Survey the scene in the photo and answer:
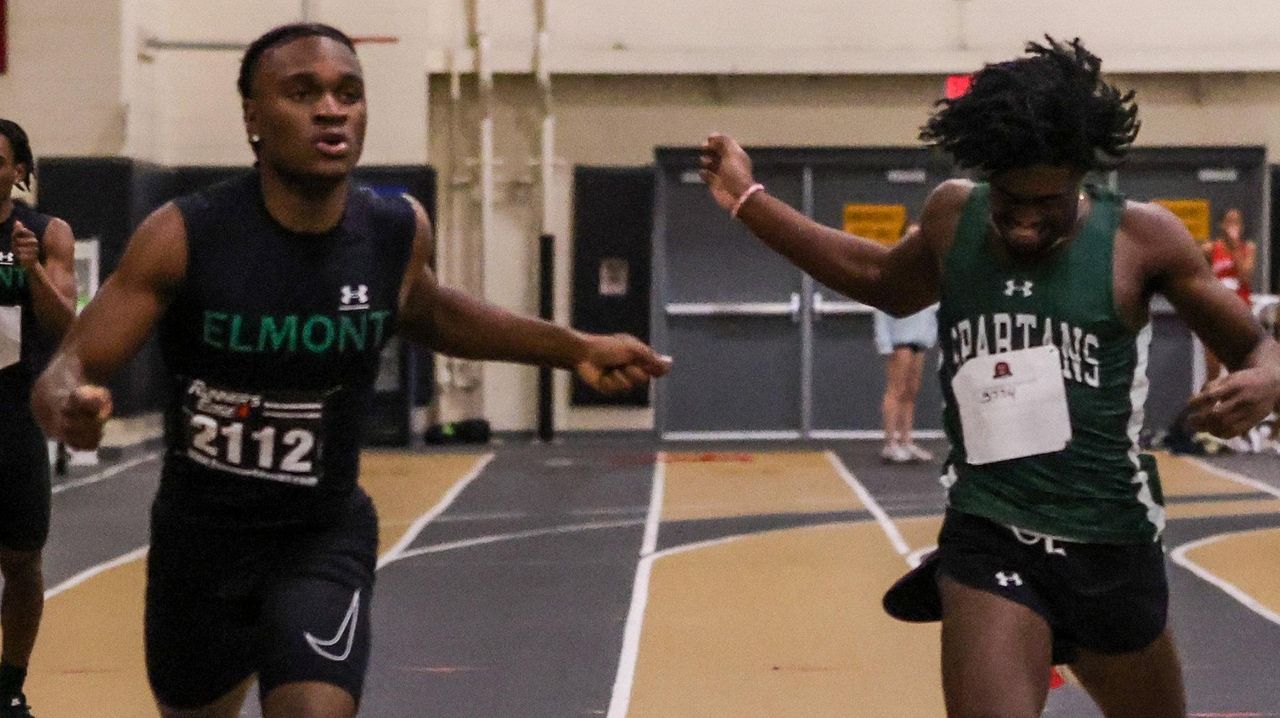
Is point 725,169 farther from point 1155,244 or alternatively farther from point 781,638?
point 781,638

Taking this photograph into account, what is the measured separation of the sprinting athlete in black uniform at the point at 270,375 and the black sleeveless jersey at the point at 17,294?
2488 millimetres

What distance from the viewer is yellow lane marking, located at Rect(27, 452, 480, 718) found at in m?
7.23

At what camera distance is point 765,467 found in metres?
16.5

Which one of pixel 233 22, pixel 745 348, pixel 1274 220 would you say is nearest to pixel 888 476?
pixel 745 348

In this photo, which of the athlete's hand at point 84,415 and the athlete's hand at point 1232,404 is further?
the athlete's hand at point 1232,404

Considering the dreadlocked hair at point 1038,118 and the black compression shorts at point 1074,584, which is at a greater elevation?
the dreadlocked hair at point 1038,118

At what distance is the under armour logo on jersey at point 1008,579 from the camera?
419 cm

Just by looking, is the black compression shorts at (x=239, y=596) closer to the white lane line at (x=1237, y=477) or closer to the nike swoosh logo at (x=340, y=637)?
the nike swoosh logo at (x=340, y=637)

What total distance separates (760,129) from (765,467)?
432 cm

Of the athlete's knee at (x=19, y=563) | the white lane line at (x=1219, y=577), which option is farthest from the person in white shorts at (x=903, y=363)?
the athlete's knee at (x=19, y=563)

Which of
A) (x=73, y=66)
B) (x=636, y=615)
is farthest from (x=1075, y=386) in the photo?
(x=73, y=66)

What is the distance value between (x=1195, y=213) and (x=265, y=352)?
1655 cm

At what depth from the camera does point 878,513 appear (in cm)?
1288

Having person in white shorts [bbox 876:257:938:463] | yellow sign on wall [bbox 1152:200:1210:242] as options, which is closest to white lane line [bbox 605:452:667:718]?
person in white shorts [bbox 876:257:938:463]
